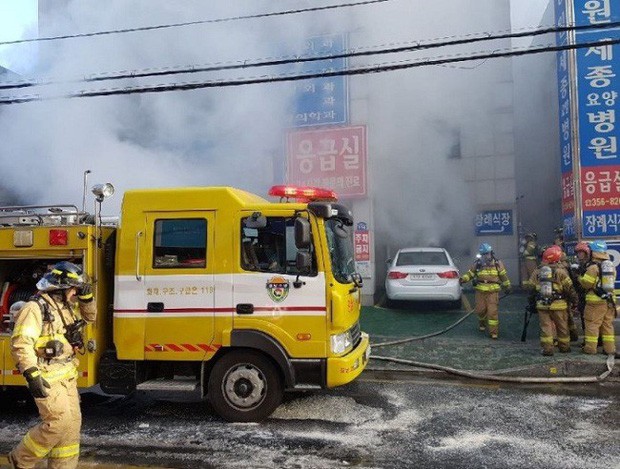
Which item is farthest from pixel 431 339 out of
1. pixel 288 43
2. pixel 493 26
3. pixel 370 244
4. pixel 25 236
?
pixel 493 26

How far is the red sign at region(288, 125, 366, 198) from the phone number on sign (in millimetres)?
4628

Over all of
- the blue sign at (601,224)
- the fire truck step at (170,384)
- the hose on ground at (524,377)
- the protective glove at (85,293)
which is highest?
the blue sign at (601,224)

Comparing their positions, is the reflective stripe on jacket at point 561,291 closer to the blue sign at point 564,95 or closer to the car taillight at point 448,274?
the car taillight at point 448,274

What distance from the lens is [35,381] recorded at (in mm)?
2984

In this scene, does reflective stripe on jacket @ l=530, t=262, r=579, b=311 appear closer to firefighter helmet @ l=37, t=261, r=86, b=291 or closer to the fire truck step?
the fire truck step

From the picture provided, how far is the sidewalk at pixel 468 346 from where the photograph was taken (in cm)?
611

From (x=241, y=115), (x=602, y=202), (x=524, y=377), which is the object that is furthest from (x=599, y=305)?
(x=241, y=115)

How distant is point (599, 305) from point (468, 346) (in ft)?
6.04

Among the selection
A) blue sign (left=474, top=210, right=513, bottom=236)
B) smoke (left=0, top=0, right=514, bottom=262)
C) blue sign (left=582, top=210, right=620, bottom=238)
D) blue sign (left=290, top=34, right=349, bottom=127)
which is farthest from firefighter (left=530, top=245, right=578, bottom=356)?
blue sign (left=474, top=210, right=513, bottom=236)

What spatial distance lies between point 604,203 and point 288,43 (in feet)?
23.7

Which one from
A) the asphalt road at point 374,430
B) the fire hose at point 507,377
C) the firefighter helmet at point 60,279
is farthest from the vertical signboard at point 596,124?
the firefighter helmet at point 60,279

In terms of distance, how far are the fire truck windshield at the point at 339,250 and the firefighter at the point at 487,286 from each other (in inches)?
149

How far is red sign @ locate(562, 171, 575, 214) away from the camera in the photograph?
877 centimetres

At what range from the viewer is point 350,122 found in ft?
39.4
